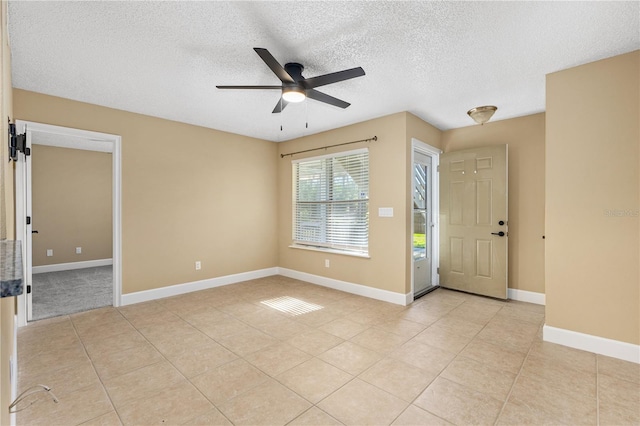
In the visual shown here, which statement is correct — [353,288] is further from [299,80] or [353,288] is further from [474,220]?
[299,80]

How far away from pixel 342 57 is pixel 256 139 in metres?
3.19

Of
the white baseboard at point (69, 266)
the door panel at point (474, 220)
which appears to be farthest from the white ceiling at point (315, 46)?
the white baseboard at point (69, 266)

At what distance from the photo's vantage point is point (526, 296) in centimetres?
413

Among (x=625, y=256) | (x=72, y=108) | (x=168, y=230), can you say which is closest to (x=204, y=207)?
(x=168, y=230)

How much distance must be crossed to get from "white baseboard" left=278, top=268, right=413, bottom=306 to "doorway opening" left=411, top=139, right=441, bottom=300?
0.28m

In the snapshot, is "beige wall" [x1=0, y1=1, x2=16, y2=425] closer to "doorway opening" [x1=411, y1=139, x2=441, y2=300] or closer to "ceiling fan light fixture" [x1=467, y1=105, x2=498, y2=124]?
"doorway opening" [x1=411, y1=139, x2=441, y2=300]

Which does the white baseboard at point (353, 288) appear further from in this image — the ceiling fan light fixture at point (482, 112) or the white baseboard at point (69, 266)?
the white baseboard at point (69, 266)

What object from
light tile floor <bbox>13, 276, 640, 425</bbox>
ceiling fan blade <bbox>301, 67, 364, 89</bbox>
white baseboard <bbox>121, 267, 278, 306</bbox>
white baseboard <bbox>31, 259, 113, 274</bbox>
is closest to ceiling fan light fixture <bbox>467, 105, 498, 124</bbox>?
ceiling fan blade <bbox>301, 67, 364, 89</bbox>

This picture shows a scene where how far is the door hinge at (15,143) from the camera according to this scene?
2635 mm

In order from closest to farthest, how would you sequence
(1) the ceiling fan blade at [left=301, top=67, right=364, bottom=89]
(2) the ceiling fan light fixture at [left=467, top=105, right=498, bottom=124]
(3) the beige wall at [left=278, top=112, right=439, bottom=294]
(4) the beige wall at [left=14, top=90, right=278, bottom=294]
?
(1) the ceiling fan blade at [left=301, top=67, right=364, bottom=89] < (2) the ceiling fan light fixture at [left=467, top=105, right=498, bottom=124] < (4) the beige wall at [left=14, top=90, right=278, bottom=294] < (3) the beige wall at [left=278, top=112, right=439, bottom=294]

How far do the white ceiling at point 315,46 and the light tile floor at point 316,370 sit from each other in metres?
2.57

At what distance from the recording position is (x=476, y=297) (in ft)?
14.2

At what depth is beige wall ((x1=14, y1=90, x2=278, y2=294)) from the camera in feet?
12.8

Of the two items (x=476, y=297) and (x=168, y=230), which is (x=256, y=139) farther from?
(x=476, y=297)
